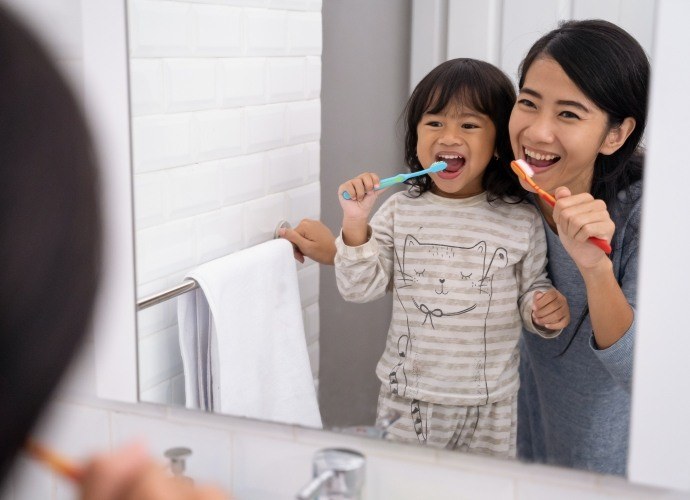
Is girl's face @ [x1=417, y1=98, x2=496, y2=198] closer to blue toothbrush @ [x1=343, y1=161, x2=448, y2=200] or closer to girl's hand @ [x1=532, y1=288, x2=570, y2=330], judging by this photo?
blue toothbrush @ [x1=343, y1=161, x2=448, y2=200]

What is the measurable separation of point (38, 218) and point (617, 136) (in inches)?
22.9

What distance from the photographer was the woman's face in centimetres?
78

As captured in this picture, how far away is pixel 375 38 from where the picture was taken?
2.73 ft

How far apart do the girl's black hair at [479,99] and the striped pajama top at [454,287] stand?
0.02 m

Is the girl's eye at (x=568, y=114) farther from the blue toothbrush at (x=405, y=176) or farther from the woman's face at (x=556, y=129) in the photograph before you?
the blue toothbrush at (x=405, y=176)

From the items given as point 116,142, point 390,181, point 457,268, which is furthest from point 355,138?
point 116,142

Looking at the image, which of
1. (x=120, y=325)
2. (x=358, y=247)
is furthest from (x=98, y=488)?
(x=120, y=325)

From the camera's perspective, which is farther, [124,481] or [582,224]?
[582,224]

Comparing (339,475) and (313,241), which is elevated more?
(313,241)

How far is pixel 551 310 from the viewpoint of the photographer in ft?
2.69

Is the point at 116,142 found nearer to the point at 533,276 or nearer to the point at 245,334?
the point at 245,334

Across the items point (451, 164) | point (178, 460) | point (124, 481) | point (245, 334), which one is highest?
point (451, 164)

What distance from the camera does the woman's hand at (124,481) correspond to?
1.27 ft

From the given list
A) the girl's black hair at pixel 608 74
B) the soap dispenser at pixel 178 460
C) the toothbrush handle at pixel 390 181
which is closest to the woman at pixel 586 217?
A: the girl's black hair at pixel 608 74
